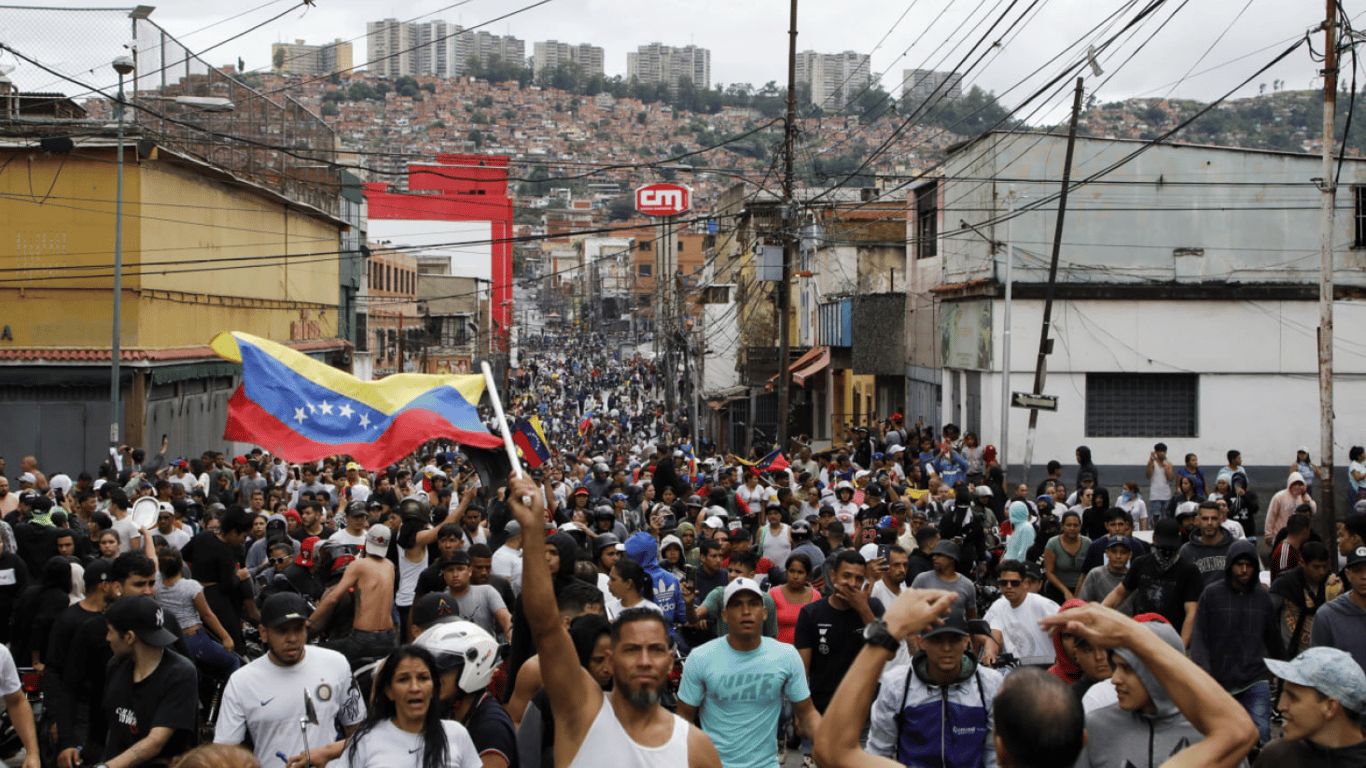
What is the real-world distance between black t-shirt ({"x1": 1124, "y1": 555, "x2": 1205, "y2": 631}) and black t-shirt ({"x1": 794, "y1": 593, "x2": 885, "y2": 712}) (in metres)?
2.41

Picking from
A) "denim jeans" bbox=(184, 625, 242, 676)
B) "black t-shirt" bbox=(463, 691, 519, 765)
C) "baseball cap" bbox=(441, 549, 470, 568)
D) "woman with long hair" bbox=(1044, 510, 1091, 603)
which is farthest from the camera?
"woman with long hair" bbox=(1044, 510, 1091, 603)

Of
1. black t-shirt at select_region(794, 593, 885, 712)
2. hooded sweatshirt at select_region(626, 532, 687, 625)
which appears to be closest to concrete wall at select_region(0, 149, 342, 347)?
hooded sweatshirt at select_region(626, 532, 687, 625)

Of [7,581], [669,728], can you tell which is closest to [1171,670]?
[669,728]

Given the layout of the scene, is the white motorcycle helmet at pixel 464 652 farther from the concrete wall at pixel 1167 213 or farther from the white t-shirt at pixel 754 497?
the concrete wall at pixel 1167 213

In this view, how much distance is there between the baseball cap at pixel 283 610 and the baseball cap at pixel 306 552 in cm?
455

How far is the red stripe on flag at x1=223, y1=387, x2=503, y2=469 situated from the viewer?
9.41 meters

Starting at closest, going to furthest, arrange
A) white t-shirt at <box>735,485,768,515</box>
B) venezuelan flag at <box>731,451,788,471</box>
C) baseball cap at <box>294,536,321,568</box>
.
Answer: baseball cap at <box>294,536,321,568</box>
white t-shirt at <box>735,485,768,515</box>
venezuelan flag at <box>731,451,788,471</box>

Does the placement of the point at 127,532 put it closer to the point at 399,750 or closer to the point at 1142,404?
the point at 399,750

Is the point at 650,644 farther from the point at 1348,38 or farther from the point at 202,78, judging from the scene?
the point at 202,78

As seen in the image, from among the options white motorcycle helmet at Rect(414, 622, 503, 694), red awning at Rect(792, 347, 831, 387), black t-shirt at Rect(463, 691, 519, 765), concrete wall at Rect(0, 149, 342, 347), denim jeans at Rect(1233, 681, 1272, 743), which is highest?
concrete wall at Rect(0, 149, 342, 347)

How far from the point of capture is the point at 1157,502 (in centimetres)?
1925

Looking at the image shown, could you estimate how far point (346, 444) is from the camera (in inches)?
380

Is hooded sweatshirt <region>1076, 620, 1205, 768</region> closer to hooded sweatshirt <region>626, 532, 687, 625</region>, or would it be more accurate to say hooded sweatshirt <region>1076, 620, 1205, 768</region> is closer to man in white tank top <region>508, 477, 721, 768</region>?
man in white tank top <region>508, 477, 721, 768</region>

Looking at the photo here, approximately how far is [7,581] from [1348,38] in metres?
15.6
